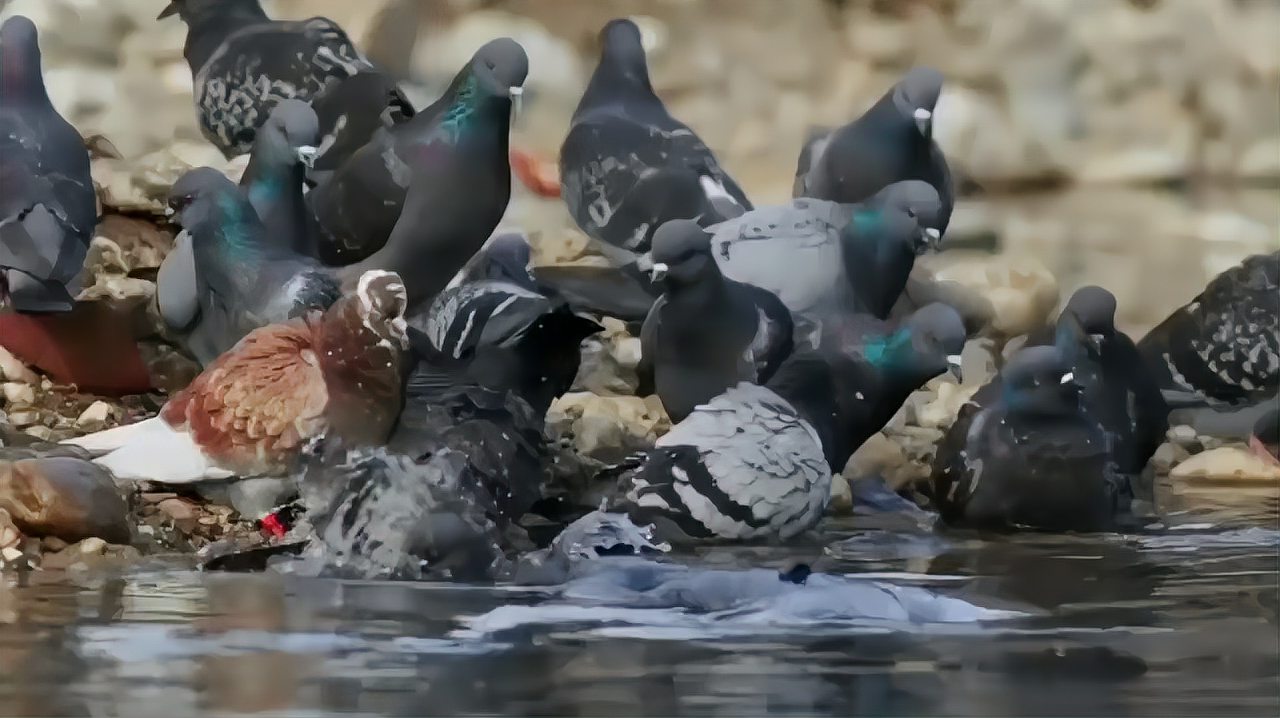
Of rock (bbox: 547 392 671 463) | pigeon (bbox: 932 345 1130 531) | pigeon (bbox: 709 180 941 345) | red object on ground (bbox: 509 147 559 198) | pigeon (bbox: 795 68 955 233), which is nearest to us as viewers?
pigeon (bbox: 932 345 1130 531)

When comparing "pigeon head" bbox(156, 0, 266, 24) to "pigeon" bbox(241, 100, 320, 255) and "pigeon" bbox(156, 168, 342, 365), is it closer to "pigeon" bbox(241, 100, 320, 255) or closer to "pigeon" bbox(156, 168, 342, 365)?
"pigeon" bbox(241, 100, 320, 255)

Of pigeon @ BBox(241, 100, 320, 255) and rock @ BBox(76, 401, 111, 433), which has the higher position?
pigeon @ BBox(241, 100, 320, 255)

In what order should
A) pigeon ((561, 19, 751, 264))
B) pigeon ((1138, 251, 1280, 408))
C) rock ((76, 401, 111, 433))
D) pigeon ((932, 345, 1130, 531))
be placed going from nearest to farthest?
pigeon ((932, 345, 1130, 531)) < rock ((76, 401, 111, 433)) < pigeon ((561, 19, 751, 264)) < pigeon ((1138, 251, 1280, 408))

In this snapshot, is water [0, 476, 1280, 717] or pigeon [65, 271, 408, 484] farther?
pigeon [65, 271, 408, 484]

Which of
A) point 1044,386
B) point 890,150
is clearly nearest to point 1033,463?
point 1044,386

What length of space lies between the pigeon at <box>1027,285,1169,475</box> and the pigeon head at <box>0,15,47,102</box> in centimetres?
449

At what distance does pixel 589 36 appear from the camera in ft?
34.3

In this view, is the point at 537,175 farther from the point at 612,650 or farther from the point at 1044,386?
the point at 612,650

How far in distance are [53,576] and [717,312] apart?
100 inches

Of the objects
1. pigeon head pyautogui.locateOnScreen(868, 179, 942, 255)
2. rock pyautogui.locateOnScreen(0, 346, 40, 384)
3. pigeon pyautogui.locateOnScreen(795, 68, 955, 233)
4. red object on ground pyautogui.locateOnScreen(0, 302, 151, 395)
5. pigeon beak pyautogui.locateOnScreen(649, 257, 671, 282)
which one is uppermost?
pigeon pyautogui.locateOnScreen(795, 68, 955, 233)

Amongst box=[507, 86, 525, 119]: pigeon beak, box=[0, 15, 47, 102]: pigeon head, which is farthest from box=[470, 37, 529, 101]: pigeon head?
box=[0, 15, 47, 102]: pigeon head

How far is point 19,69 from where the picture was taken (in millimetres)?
7711

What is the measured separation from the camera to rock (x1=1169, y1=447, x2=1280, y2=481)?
23.0 ft

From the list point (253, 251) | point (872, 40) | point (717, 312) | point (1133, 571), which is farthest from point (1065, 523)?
point (872, 40)
